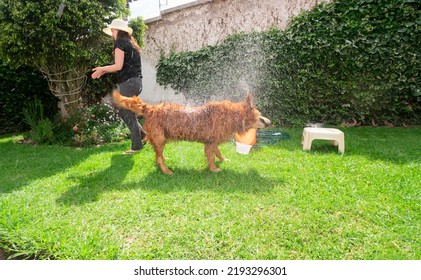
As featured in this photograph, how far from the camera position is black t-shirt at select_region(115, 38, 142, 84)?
445cm

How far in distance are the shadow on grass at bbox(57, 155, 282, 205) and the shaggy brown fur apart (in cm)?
22

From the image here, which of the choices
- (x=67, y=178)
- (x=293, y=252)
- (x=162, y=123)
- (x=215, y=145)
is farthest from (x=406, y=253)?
(x=67, y=178)

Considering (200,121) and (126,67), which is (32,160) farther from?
(200,121)

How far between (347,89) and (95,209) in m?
6.19

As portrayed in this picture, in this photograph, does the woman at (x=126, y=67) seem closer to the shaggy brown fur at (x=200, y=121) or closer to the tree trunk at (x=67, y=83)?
the shaggy brown fur at (x=200, y=121)

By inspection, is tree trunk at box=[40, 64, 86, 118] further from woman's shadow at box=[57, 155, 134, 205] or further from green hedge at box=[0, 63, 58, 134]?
woman's shadow at box=[57, 155, 134, 205]

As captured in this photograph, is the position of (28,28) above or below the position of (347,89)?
above


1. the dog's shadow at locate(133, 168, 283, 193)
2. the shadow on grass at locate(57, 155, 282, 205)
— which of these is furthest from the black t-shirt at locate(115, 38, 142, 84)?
the dog's shadow at locate(133, 168, 283, 193)

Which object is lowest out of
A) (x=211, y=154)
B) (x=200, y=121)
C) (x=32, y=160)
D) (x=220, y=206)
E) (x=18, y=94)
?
(x=220, y=206)

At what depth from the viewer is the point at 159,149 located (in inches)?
158

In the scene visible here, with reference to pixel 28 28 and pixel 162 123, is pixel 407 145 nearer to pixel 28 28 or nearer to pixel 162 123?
pixel 162 123

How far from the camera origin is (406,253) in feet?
7.48

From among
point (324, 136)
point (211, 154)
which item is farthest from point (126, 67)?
point (324, 136)

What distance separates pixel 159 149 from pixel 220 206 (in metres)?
1.43
